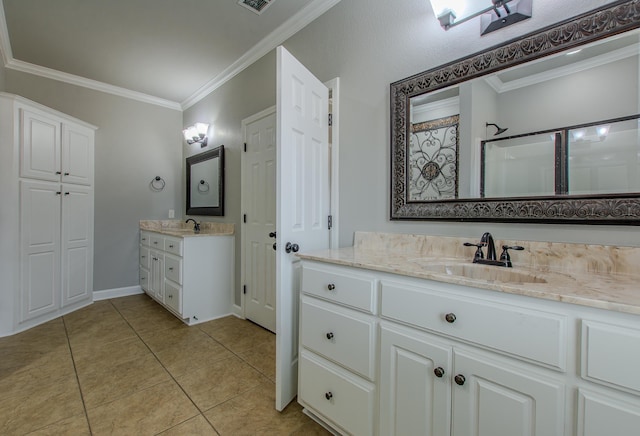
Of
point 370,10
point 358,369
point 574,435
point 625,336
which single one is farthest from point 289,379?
point 370,10

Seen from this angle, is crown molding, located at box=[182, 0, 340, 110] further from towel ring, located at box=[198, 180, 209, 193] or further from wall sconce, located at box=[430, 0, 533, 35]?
towel ring, located at box=[198, 180, 209, 193]

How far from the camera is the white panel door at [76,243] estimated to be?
304cm

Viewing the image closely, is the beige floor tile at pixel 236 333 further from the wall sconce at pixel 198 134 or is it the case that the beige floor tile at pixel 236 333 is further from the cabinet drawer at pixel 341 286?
the wall sconce at pixel 198 134

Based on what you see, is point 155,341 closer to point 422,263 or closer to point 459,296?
point 422,263

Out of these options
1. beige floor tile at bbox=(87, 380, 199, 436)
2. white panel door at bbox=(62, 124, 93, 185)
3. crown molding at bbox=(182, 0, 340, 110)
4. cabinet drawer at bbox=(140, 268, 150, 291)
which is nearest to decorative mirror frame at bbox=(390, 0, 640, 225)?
crown molding at bbox=(182, 0, 340, 110)

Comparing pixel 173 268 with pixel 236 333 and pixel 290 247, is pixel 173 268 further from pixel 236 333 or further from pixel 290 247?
pixel 290 247

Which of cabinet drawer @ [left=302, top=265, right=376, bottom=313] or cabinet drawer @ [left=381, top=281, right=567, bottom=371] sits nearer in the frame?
cabinet drawer @ [left=381, top=281, right=567, bottom=371]

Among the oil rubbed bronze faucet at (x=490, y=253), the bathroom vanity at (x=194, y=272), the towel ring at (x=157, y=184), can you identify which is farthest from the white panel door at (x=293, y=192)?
the towel ring at (x=157, y=184)

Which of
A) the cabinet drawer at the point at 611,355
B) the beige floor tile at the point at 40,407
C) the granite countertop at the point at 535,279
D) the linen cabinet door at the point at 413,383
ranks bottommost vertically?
the beige floor tile at the point at 40,407

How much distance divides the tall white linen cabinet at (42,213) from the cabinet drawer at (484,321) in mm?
3327

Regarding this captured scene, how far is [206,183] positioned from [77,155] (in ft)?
4.39

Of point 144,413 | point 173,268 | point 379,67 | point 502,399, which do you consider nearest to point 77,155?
point 173,268

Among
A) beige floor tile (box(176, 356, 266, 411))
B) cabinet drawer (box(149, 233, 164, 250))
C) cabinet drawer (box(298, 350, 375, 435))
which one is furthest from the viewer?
cabinet drawer (box(149, 233, 164, 250))

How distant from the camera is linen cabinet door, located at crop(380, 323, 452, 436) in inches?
38.3
